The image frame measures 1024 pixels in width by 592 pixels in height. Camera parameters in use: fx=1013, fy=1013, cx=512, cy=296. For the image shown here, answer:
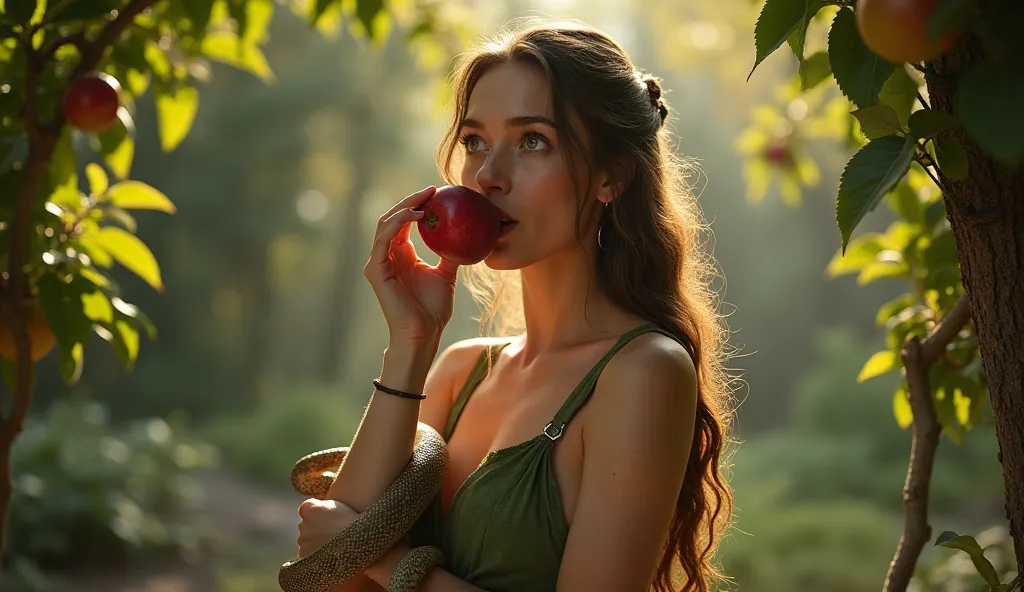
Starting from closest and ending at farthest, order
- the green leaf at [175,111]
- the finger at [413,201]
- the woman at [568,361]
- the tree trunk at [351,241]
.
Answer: the woman at [568,361], the finger at [413,201], the green leaf at [175,111], the tree trunk at [351,241]

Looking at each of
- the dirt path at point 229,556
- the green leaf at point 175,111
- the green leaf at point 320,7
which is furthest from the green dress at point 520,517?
the dirt path at point 229,556

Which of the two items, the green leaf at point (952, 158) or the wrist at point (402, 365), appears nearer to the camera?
the green leaf at point (952, 158)

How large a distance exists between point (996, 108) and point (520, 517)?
970 mm

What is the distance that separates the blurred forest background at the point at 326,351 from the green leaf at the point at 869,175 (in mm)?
2542

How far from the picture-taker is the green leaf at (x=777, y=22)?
1.04m

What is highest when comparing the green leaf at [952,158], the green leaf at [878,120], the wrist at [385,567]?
the green leaf at [878,120]

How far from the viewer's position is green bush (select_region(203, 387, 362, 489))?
38.0 ft

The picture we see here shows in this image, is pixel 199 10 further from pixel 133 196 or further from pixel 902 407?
pixel 902 407

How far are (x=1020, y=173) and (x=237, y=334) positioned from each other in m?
19.9

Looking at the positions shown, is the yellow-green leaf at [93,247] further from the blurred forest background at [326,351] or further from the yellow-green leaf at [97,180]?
the blurred forest background at [326,351]

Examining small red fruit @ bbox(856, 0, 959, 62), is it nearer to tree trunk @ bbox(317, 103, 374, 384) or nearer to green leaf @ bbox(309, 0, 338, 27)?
green leaf @ bbox(309, 0, 338, 27)

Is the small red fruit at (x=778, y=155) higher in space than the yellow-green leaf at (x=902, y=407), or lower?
Answer: higher

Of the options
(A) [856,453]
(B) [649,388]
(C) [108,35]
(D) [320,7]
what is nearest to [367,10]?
(D) [320,7]

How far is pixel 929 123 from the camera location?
92 cm
